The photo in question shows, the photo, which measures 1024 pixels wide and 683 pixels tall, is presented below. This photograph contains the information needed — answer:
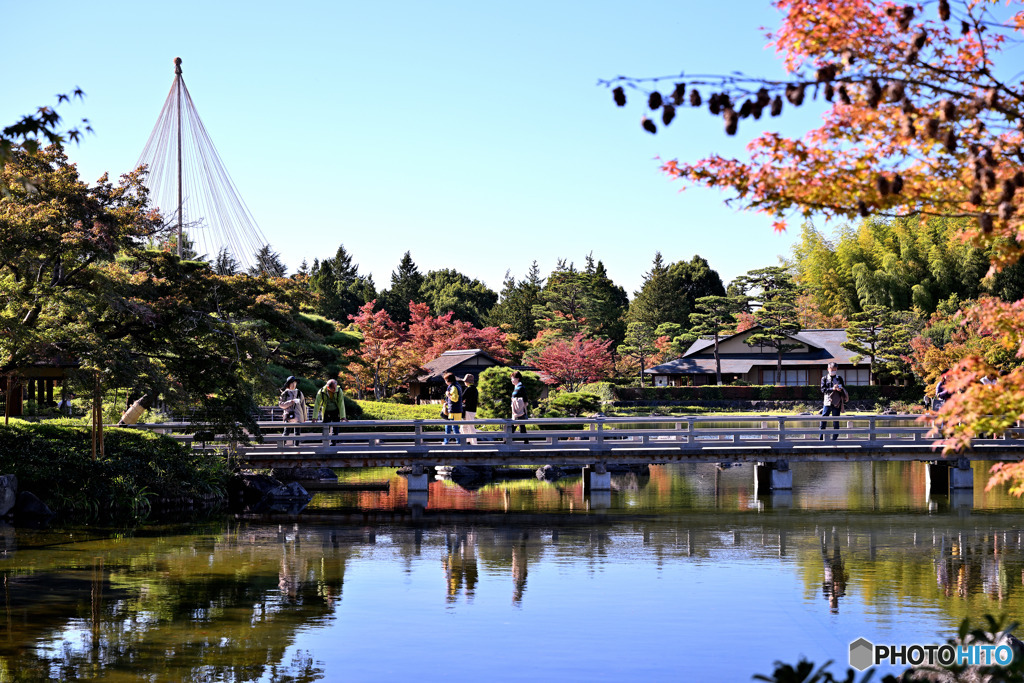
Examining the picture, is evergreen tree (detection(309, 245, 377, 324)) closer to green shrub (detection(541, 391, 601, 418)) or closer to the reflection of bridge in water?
green shrub (detection(541, 391, 601, 418))

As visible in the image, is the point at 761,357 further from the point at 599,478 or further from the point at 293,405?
the point at 293,405

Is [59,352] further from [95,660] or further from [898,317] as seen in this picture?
[898,317]

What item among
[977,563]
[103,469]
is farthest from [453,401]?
[977,563]

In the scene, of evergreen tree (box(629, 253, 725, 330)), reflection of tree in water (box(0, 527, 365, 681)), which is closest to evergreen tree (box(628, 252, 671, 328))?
evergreen tree (box(629, 253, 725, 330))

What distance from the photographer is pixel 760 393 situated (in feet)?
185

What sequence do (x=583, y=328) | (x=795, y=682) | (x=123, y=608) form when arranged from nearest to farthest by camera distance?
(x=795, y=682), (x=123, y=608), (x=583, y=328)

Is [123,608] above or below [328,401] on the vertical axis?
below

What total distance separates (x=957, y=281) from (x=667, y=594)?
55904 mm

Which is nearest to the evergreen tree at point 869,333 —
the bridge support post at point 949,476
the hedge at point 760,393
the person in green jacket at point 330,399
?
the hedge at point 760,393

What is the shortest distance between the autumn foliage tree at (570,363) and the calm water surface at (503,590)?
Answer: 119 feet

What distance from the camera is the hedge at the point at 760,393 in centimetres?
5569

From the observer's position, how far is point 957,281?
61.6 m

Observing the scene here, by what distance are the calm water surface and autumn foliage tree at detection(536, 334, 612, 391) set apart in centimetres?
3616

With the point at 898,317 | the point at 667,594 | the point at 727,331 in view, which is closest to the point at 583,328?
the point at 727,331
